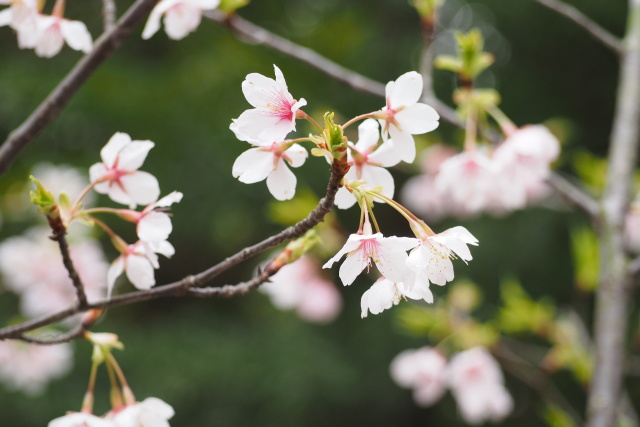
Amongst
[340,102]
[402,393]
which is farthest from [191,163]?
[402,393]

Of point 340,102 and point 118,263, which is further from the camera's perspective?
point 340,102

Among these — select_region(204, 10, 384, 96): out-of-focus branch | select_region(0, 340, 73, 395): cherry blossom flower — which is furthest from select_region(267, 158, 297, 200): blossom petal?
select_region(0, 340, 73, 395): cherry blossom flower

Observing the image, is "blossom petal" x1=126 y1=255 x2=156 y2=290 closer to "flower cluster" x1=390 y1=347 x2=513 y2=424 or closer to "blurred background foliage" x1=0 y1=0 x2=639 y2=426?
"flower cluster" x1=390 y1=347 x2=513 y2=424

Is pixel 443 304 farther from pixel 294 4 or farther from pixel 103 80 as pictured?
pixel 294 4

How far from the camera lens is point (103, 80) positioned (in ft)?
8.30

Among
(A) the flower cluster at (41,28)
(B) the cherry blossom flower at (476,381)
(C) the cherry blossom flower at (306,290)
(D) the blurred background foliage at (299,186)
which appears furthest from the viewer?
(D) the blurred background foliage at (299,186)

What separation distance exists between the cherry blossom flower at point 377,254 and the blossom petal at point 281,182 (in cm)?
7

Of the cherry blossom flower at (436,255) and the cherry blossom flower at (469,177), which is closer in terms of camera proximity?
the cherry blossom flower at (436,255)

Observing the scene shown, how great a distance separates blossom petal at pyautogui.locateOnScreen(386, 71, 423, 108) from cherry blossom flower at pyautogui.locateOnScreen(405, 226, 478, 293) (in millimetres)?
91

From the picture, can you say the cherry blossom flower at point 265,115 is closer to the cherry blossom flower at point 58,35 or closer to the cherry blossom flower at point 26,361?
the cherry blossom flower at point 58,35

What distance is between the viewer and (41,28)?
0.63 m

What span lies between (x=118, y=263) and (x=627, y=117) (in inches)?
29.4

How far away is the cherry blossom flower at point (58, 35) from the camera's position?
2.06 feet

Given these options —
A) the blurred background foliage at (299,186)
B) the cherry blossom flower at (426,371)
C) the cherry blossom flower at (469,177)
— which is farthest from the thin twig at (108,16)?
the blurred background foliage at (299,186)
